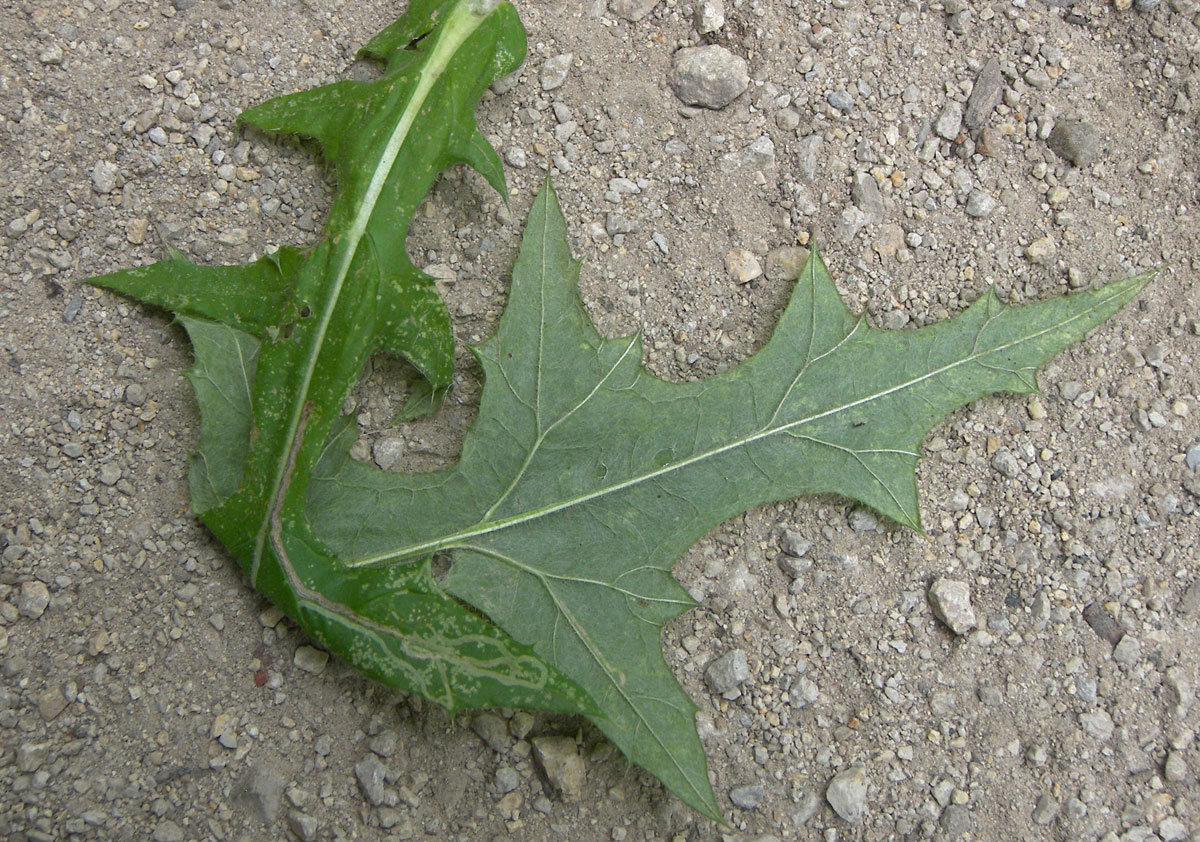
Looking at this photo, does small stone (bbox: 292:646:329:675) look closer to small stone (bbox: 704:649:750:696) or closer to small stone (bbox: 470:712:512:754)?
small stone (bbox: 470:712:512:754)

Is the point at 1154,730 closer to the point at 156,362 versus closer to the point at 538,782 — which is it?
the point at 538,782

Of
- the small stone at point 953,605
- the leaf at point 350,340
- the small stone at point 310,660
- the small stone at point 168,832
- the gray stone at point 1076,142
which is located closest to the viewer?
the leaf at point 350,340

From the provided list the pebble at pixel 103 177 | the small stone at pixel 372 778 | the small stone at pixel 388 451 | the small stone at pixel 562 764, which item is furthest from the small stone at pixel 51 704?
the pebble at pixel 103 177

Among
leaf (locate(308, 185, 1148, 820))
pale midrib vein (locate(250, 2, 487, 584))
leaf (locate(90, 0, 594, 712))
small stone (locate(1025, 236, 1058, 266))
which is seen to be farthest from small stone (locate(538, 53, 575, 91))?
small stone (locate(1025, 236, 1058, 266))

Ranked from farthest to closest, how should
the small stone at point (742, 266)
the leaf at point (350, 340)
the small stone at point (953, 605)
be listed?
the small stone at point (742, 266)
the small stone at point (953, 605)
the leaf at point (350, 340)

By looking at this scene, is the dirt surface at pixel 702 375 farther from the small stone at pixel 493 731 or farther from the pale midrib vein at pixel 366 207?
the pale midrib vein at pixel 366 207

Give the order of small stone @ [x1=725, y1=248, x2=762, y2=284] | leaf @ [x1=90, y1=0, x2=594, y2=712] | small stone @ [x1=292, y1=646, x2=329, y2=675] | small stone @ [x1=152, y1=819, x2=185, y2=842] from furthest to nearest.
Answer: small stone @ [x1=725, y1=248, x2=762, y2=284]
small stone @ [x1=292, y1=646, x2=329, y2=675]
small stone @ [x1=152, y1=819, x2=185, y2=842]
leaf @ [x1=90, y1=0, x2=594, y2=712]
